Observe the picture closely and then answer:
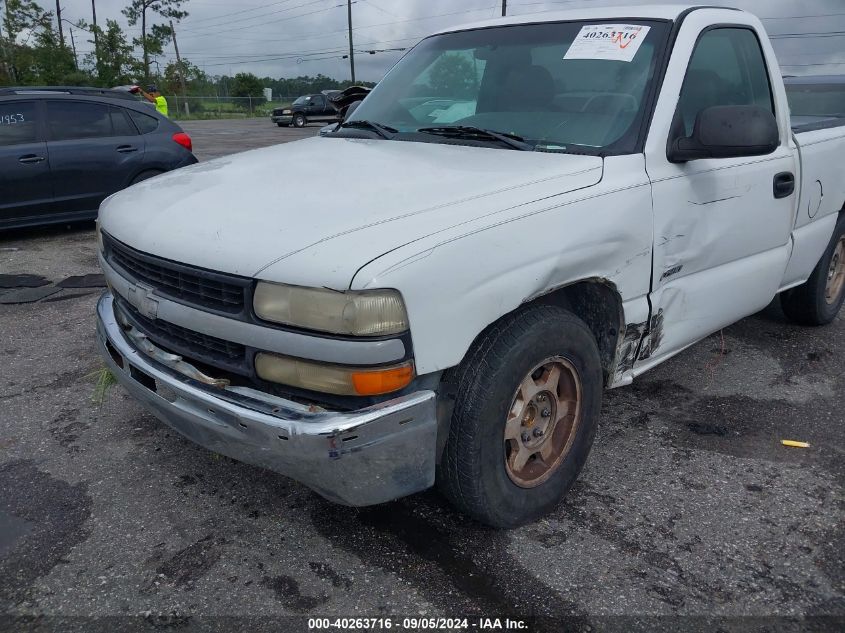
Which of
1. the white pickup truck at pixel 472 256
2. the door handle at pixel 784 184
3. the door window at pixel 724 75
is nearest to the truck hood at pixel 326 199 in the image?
the white pickup truck at pixel 472 256

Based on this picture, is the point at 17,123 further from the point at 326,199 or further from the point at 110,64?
the point at 110,64

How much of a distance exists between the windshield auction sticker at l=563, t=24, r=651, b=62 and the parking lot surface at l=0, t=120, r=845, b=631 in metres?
1.71

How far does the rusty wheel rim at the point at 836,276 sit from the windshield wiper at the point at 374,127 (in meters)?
3.17

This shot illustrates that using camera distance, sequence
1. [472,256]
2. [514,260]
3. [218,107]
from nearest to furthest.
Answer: [472,256]
[514,260]
[218,107]

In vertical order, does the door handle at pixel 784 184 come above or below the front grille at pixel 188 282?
above

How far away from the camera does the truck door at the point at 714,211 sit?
291 cm

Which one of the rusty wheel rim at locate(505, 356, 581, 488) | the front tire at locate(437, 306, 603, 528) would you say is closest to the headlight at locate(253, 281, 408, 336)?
the front tire at locate(437, 306, 603, 528)

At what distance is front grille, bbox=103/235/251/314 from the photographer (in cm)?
219

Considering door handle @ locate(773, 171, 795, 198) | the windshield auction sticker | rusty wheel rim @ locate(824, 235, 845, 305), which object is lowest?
rusty wheel rim @ locate(824, 235, 845, 305)

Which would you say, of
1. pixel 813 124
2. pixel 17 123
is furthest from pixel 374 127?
pixel 17 123

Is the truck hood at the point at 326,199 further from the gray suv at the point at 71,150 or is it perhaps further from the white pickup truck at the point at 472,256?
the gray suv at the point at 71,150

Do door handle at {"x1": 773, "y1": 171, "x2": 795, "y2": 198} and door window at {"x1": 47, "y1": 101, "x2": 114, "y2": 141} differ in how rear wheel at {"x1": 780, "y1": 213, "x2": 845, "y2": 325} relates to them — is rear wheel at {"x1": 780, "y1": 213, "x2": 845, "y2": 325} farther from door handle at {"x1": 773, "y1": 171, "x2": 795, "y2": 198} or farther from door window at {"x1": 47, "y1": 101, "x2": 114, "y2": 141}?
door window at {"x1": 47, "y1": 101, "x2": 114, "y2": 141}

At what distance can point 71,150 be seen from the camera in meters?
7.60

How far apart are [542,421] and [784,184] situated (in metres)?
1.89
